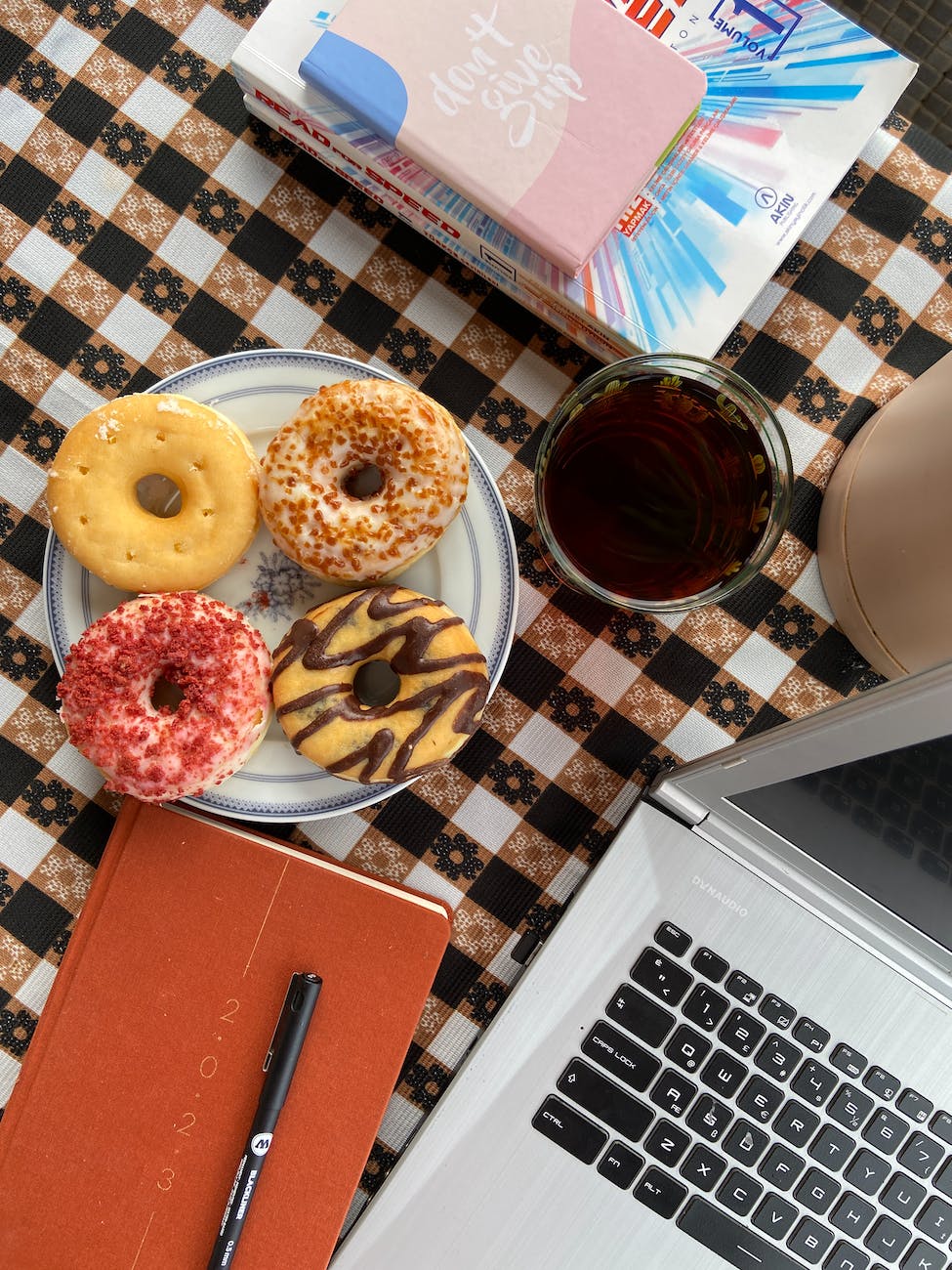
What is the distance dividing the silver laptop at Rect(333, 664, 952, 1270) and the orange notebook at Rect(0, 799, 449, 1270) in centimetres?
7

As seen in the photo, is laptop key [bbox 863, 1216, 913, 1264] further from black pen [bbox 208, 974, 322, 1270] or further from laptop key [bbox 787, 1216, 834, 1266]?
black pen [bbox 208, 974, 322, 1270]

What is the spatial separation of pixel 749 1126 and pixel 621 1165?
0.35 ft

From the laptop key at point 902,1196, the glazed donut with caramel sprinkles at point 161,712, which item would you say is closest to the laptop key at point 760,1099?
the laptop key at point 902,1196

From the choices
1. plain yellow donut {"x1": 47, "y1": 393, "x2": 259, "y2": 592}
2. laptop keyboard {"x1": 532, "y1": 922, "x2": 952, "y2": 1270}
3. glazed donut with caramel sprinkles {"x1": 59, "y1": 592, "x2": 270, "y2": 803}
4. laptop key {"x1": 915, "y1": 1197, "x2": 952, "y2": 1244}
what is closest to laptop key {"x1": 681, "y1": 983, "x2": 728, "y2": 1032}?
laptop keyboard {"x1": 532, "y1": 922, "x2": 952, "y2": 1270}

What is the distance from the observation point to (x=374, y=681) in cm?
77

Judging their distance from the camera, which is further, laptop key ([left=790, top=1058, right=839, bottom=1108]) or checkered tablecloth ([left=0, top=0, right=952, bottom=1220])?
checkered tablecloth ([left=0, top=0, right=952, bottom=1220])

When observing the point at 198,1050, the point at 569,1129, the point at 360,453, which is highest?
the point at 360,453

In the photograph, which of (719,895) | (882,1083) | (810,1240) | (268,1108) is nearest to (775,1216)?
(810,1240)

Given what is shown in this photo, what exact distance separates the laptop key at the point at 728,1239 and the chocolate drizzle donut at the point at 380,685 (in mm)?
412

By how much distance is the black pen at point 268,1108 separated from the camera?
30.8 inches

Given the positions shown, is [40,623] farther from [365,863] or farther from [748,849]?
[748,849]

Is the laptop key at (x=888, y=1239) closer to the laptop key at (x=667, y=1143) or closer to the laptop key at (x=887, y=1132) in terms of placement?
the laptop key at (x=887, y=1132)

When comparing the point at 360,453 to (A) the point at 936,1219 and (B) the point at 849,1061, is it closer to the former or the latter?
(B) the point at 849,1061

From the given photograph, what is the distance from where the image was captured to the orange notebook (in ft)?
2.60
